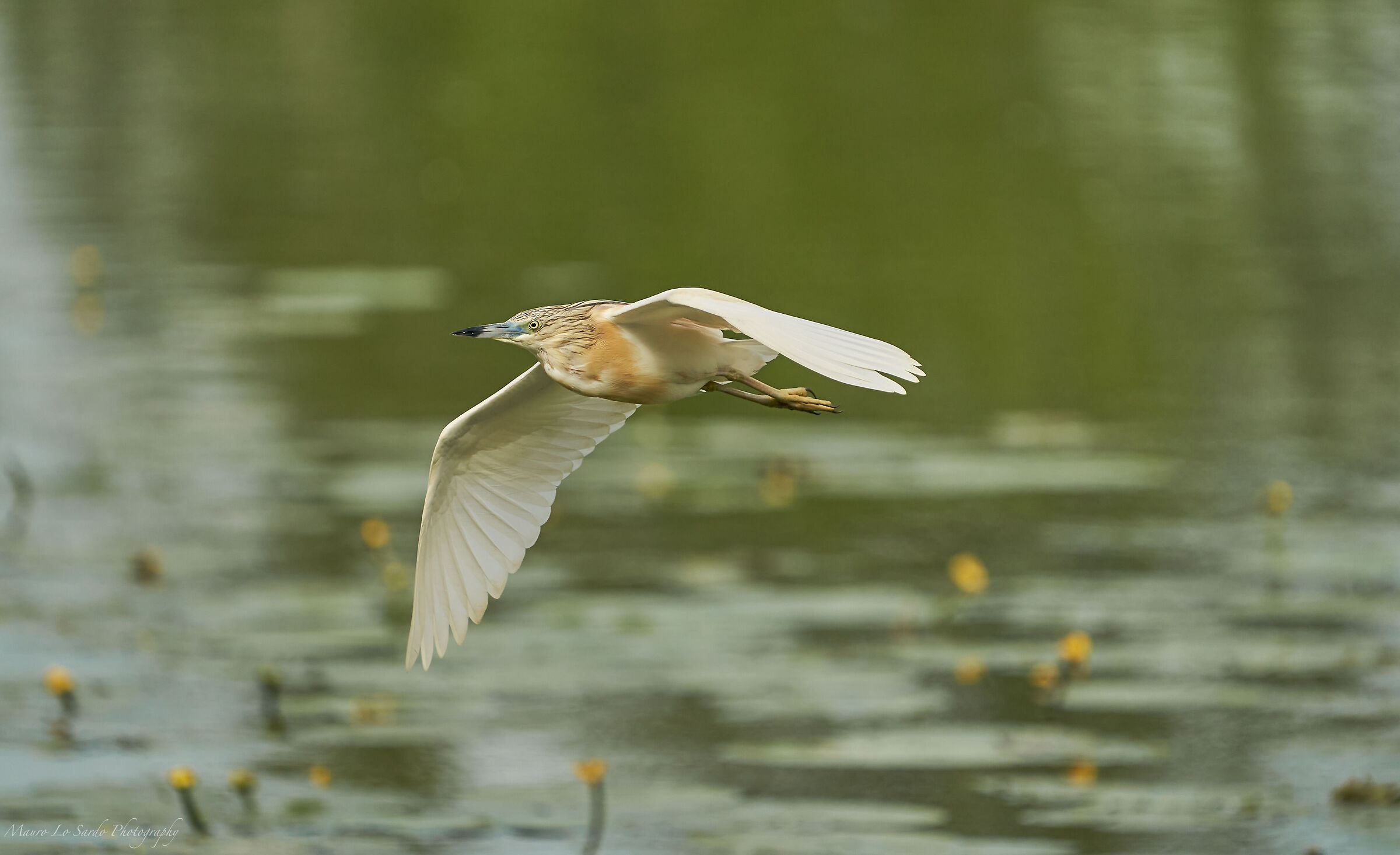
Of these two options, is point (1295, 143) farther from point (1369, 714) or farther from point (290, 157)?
point (1369, 714)

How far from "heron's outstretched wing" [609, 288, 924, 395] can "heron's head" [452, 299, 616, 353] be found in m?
0.30

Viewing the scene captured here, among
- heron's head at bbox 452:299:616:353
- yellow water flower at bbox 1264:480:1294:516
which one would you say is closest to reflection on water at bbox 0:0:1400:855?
yellow water flower at bbox 1264:480:1294:516

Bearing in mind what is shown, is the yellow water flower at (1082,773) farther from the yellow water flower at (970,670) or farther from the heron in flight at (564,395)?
the heron in flight at (564,395)

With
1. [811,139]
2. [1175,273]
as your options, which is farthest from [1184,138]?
[1175,273]

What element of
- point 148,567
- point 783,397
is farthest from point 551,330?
point 148,567

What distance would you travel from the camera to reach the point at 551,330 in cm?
623

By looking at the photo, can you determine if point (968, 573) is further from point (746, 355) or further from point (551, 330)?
point (551, 330)

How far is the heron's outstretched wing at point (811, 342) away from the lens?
17.3ft

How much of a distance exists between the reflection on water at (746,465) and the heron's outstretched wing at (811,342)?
26.4 feet

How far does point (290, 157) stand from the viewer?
3350 cm

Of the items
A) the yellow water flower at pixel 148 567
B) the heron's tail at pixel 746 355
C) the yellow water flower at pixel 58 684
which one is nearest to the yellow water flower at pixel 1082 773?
the yellow water flower at pixel 58 684

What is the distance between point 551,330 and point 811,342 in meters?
1.05

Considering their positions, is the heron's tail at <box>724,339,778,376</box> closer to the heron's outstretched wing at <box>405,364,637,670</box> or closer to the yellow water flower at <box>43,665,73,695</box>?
the heron's outstretched wing at <box>405,364,637,670</box>

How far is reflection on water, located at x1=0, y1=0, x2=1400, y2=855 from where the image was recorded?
14375mm
